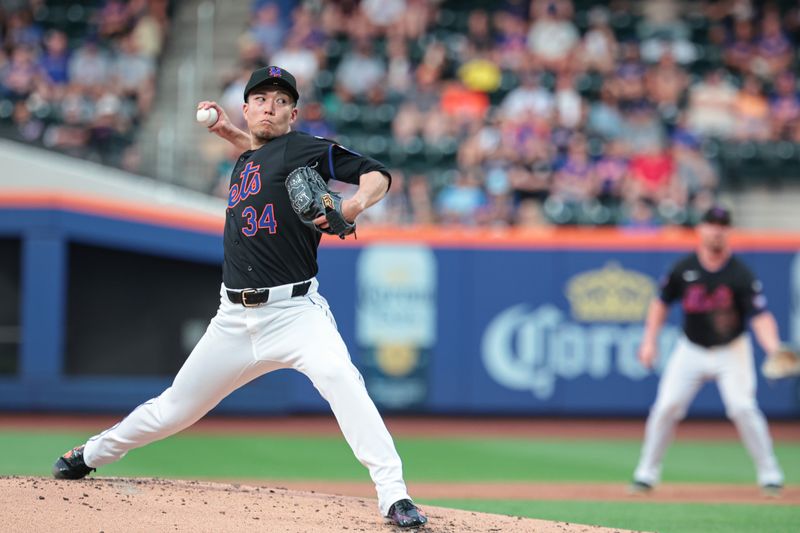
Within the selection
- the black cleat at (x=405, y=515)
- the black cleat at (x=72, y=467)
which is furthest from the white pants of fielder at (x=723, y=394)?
the black cleat at (x=72, y=467)

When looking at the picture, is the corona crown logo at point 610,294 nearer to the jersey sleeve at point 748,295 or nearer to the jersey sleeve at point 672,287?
the jersey sleeve at point 672,287

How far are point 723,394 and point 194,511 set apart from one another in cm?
419

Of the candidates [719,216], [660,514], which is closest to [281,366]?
[660,514]

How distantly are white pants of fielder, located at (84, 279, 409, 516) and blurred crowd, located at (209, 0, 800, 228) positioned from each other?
Result: 751 cm

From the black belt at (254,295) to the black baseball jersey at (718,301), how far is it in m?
3.62

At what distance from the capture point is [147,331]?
42.4 ft

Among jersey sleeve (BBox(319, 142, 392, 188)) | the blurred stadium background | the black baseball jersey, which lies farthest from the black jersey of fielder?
the blurred stadium background

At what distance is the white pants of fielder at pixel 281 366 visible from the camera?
5055mm

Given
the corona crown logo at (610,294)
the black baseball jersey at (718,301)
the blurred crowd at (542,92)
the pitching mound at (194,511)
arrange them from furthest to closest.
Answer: the blurred crowd at (542,92)
the corona crown logo at (610,294)
the black baseball jersey at (718,301)
the pitching mound at (194,511)

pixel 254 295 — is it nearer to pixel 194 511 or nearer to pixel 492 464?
pixel 194 511

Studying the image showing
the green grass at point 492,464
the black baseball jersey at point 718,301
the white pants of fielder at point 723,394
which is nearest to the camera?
the green grass at point 492,464

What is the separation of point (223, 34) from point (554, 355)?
684 cm

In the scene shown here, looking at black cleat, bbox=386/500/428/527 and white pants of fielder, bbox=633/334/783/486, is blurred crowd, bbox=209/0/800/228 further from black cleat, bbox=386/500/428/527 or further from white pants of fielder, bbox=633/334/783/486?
black cleat, bbox=386/500/428/527

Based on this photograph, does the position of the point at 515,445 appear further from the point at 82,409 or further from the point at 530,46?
the point at 530,46
